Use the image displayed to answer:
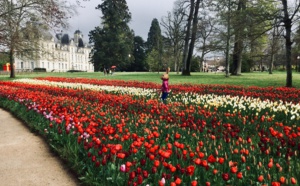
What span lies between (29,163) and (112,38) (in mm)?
59135

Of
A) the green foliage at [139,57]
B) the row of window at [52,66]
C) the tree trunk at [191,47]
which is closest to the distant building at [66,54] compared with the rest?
the row of window at [52,66]

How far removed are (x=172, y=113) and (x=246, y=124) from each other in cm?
198

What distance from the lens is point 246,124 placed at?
635 cm

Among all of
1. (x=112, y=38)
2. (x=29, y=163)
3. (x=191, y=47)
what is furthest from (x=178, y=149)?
(x=112, y=38)

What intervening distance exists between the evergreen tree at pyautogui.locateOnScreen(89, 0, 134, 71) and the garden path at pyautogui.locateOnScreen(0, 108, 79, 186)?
183 ft

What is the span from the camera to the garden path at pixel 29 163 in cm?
436

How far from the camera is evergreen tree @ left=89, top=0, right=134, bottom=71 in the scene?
203ft

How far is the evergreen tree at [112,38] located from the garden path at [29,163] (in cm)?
5571

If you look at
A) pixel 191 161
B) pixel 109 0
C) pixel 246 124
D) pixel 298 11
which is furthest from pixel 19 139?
pixel 109 0

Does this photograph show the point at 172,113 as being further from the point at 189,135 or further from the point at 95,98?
the point at 95,98

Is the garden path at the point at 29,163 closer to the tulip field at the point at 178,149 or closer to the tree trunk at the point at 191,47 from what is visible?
the tulip field at the point at 178,149

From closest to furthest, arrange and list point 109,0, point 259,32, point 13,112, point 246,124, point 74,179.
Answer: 1. point 74,179
2. point 246,124
3. point 13,112
4. point 259,32
5. point 109,0

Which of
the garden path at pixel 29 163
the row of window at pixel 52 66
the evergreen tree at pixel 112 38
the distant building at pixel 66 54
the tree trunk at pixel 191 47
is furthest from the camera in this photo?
the distant building at pixel 66 54

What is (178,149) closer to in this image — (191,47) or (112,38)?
(191,47)
